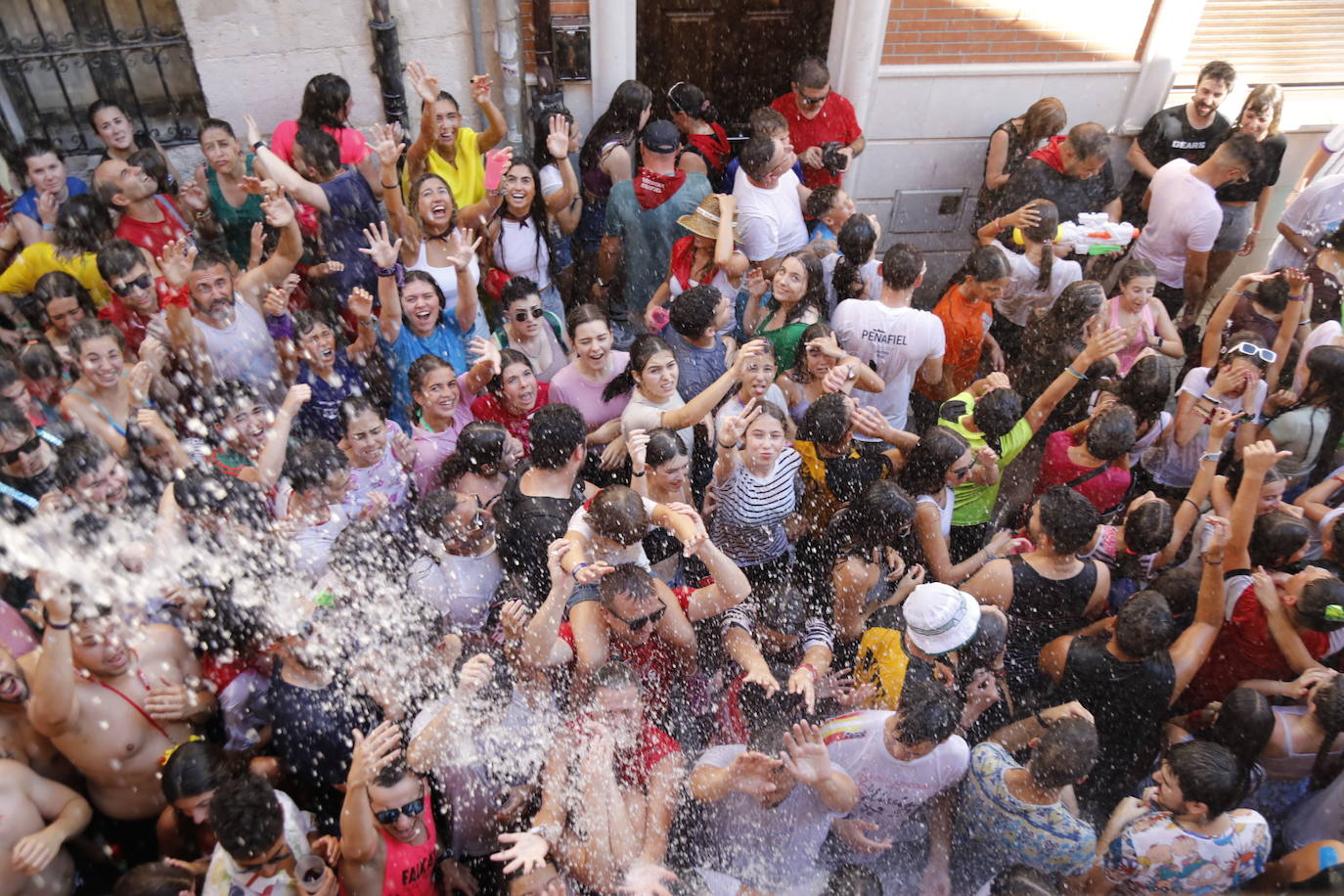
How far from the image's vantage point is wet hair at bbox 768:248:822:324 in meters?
4.70

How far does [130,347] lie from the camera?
15.1 feet

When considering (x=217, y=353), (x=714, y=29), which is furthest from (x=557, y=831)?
(x=714, y=29)

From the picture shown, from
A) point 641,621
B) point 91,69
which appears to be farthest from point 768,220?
point 91,69

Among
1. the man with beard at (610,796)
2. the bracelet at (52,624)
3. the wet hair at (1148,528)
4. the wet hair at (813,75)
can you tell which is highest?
the wet hair at (813,75)

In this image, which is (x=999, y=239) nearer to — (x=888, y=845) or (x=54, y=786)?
(x=888, y=845)

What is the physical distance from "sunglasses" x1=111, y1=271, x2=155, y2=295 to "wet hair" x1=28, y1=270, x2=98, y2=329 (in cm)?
16

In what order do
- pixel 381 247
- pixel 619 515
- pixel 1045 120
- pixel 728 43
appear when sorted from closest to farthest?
pixel 619 515, pixel 381 247, pixel 1045 120, pixel 728 43

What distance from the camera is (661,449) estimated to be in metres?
3.53

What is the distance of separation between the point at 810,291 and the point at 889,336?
0.52 metres

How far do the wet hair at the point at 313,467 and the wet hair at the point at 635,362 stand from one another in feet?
4.31

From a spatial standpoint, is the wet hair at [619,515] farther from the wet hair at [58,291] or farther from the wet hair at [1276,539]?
the wet hair at [58,291]

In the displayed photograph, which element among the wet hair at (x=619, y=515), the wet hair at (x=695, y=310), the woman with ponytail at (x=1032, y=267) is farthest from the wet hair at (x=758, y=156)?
the wet hair at (x=619, y=515)

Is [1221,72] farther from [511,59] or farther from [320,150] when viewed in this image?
[320,150]

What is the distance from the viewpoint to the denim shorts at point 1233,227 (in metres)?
6.23
